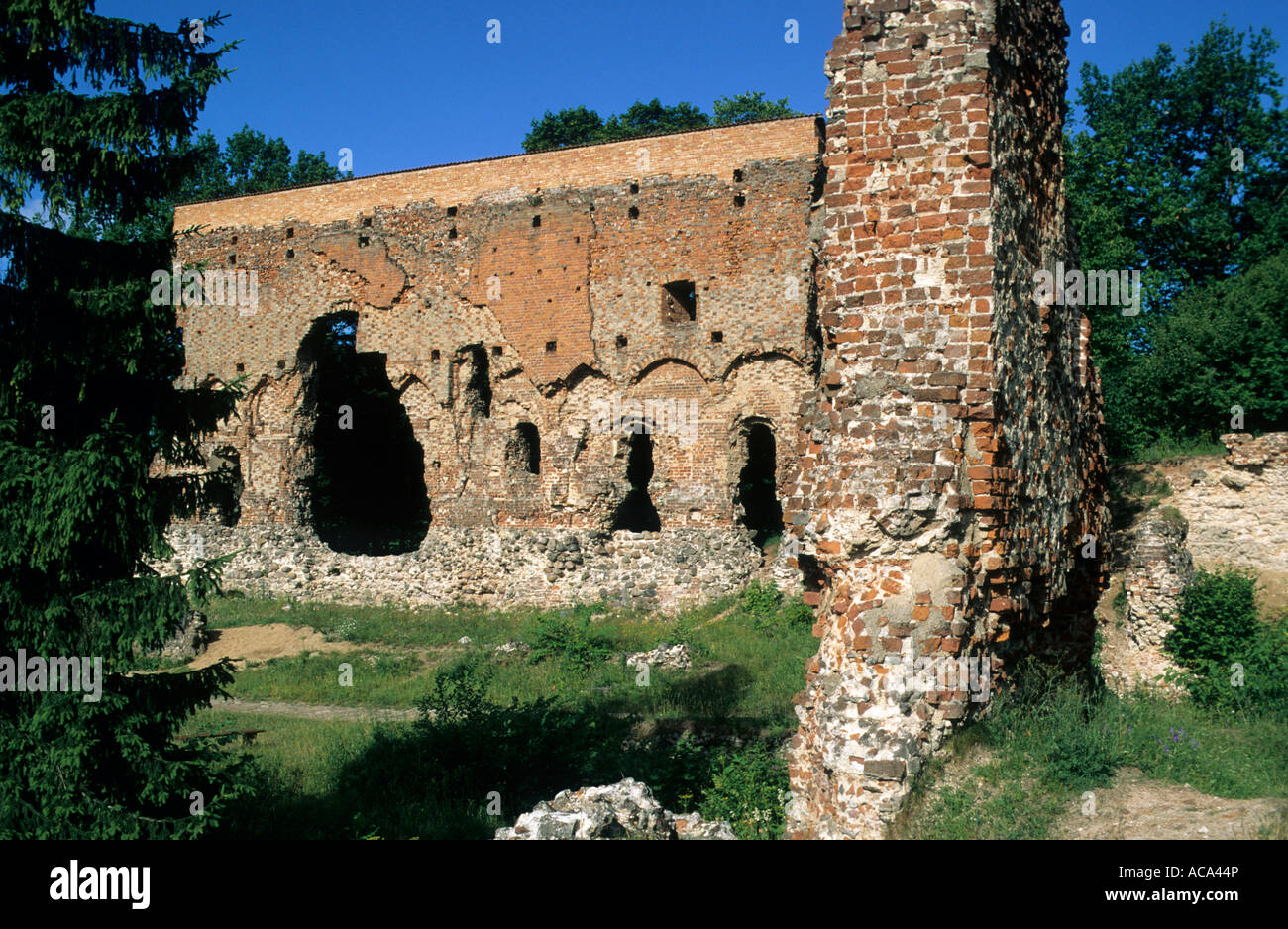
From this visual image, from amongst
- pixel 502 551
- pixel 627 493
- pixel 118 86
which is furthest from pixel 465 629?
pixel 118 86

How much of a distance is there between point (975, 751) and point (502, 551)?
1373 cm

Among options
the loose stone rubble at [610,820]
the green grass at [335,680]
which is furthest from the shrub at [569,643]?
the loose stone rubble at [610,820]

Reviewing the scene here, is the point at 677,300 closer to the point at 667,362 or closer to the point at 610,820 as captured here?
the point at 667,362

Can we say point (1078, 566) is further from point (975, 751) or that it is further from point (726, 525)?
point (726, 525)

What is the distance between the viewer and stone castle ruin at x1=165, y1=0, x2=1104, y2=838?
511cm

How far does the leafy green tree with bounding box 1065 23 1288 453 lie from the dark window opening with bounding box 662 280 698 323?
32.4 ft

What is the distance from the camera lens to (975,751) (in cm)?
496

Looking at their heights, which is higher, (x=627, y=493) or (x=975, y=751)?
(x=627, y=493)

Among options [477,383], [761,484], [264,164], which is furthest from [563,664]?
[264,164]

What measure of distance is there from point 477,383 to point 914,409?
14431 millimetres

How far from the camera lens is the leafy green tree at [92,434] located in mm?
5910

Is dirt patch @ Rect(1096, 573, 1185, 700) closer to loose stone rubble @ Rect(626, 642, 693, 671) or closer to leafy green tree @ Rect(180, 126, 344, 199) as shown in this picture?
loose stone rubble @ Rect(626, 642, 693, 671)

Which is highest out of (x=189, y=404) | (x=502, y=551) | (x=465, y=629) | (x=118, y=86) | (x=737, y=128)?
(x=737, y=128)

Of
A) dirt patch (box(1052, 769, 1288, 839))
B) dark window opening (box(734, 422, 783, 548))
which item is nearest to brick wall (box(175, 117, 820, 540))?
dark window opening (box(734, 422, 783, 548))
